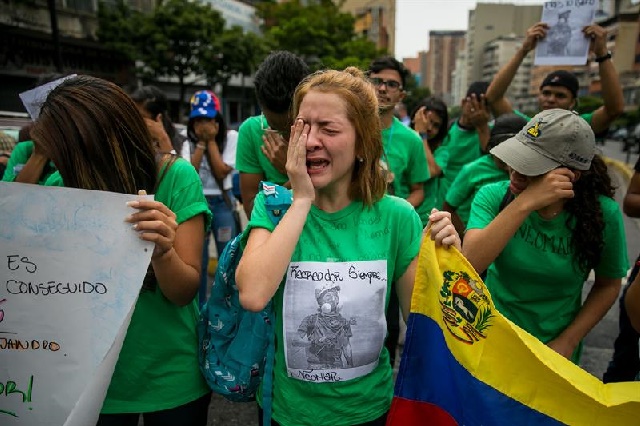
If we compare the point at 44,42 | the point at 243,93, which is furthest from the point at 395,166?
the point at 243,93

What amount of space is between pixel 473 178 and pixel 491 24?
446 feet

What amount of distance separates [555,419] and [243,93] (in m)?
36.4

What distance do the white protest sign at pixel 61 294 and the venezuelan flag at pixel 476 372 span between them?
2.83ft

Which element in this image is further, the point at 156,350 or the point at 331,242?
the point at 156,350

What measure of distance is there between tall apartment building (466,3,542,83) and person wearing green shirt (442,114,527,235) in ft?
413

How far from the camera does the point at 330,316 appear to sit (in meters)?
1.45

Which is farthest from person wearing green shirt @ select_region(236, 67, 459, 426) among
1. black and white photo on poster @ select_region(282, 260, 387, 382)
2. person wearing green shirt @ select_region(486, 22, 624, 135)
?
person wearing green shirt @ select_region(486, 22, 624, 135)

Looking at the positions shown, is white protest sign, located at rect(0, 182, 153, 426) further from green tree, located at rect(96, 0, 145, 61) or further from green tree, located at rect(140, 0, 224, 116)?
green tree, located at rect(96, 0, 145, 61)

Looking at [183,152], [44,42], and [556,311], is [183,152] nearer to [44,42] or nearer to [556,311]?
[556,311]

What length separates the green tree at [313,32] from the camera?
1220 inches

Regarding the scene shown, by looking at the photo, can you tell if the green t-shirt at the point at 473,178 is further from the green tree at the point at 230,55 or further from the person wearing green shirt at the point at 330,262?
the green tree at the point at 230,55

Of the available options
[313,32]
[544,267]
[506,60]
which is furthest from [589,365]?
[506,60]

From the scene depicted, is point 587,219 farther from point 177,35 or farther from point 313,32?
point 313,32

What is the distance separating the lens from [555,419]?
3.98 ft
